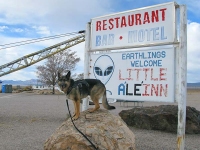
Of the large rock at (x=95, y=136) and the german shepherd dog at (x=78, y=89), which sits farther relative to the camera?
the german shepherd dog at (x=78, y=89)

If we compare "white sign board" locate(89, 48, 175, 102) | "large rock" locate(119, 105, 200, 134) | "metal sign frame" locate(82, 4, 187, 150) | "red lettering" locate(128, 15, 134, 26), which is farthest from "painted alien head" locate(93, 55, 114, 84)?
"large rock" locate(119, 105, 200, 134)

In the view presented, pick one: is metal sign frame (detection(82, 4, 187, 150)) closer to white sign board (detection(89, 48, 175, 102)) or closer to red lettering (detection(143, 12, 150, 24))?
white sign board (detection(89, 48, 175, 102))

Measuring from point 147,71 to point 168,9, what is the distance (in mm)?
1844

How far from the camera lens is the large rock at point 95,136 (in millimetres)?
6125

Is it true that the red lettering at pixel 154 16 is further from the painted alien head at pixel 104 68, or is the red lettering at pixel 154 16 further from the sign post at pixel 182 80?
the painted alien head at pixel 104 68

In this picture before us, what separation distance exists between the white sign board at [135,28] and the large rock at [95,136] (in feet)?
9.25

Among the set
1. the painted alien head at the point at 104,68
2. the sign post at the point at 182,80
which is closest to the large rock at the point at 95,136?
the sign post at the point at 182,80

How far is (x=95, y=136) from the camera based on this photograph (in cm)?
621

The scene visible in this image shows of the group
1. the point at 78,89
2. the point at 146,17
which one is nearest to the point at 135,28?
the point at 146,17

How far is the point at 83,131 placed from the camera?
6.35m

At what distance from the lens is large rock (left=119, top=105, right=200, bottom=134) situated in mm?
11867

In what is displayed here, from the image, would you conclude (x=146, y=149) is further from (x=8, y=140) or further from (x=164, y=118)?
(x=8, y=140)

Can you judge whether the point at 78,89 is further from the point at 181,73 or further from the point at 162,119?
the point at 162,119

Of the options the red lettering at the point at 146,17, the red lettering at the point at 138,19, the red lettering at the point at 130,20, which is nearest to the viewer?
the red lettering at the point at 146,17
